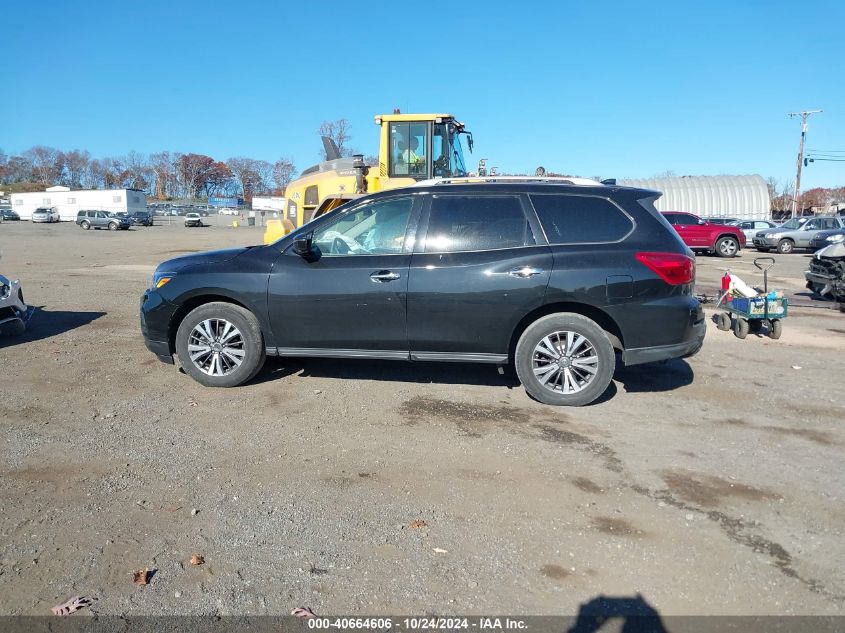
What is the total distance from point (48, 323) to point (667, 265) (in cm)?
802

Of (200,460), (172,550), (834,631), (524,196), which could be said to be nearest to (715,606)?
(834,631)

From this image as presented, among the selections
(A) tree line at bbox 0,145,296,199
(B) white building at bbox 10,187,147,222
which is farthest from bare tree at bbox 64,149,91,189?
(B) white building at bbox 10,187,147,222

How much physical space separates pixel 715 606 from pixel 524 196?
363cm

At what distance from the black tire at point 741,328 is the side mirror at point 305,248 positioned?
5.98 meters

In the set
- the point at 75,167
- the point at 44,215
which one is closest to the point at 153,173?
the point at 75,167

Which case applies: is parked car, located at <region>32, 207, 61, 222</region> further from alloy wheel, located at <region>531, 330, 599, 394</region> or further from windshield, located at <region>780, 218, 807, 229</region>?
alloy wheel, located at <region>531, 330, 599, 394</region>

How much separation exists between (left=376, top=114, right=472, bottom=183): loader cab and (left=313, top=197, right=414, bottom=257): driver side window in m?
5.74

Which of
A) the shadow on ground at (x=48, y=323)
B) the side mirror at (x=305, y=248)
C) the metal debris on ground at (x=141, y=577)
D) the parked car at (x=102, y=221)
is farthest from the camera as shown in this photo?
the parked car at (x=102, y=221)

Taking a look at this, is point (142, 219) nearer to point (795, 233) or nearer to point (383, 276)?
point (795, 233)

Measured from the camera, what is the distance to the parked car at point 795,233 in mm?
26781

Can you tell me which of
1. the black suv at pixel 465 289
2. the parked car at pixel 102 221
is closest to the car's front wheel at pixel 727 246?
the black suv at pixel 465 289

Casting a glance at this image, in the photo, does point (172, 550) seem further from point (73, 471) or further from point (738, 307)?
point (738, 307)

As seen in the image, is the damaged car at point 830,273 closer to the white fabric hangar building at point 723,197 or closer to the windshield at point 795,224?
the windshield at point 795,224

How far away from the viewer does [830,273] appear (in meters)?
11.6
